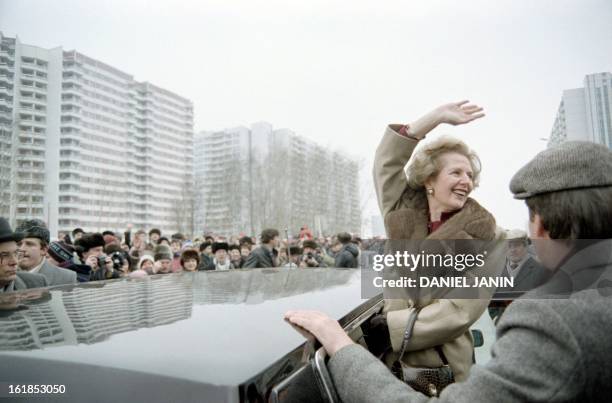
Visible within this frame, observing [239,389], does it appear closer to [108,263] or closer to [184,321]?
[184,321]

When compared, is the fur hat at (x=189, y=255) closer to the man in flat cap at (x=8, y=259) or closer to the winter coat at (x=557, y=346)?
the man in flat cap at (x=8, y=259)

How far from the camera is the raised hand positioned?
1.53 m

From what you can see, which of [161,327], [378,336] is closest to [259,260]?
[378,336]

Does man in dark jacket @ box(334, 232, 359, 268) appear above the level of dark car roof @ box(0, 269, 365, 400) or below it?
below

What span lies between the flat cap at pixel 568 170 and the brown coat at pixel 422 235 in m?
0.59

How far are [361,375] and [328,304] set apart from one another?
0.53 metres

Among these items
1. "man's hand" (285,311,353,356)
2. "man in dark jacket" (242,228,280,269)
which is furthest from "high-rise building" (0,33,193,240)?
"man's hand" (285,311,353,356)

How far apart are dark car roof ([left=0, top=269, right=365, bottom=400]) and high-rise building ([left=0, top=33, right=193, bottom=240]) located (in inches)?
423

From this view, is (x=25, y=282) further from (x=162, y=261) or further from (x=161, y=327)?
(x=162, y=261)

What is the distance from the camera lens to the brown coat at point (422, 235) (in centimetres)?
138

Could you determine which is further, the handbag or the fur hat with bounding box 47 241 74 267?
the fur hat with bounding box 47 241 74 267

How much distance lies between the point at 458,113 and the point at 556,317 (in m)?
0.95

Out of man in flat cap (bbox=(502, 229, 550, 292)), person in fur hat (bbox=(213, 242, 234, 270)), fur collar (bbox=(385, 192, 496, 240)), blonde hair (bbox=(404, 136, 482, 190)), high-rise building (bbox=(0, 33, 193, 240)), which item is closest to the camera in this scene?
man in flat cap (bbox=(502, 229, 550, 292))

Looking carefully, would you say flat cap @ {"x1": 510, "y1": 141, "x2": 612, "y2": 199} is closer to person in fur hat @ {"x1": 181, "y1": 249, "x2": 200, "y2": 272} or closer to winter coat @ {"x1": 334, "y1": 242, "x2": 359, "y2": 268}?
person in fur hat @ {"x1": 181, "y1": 249, "x2": 200, "y2": 272}
